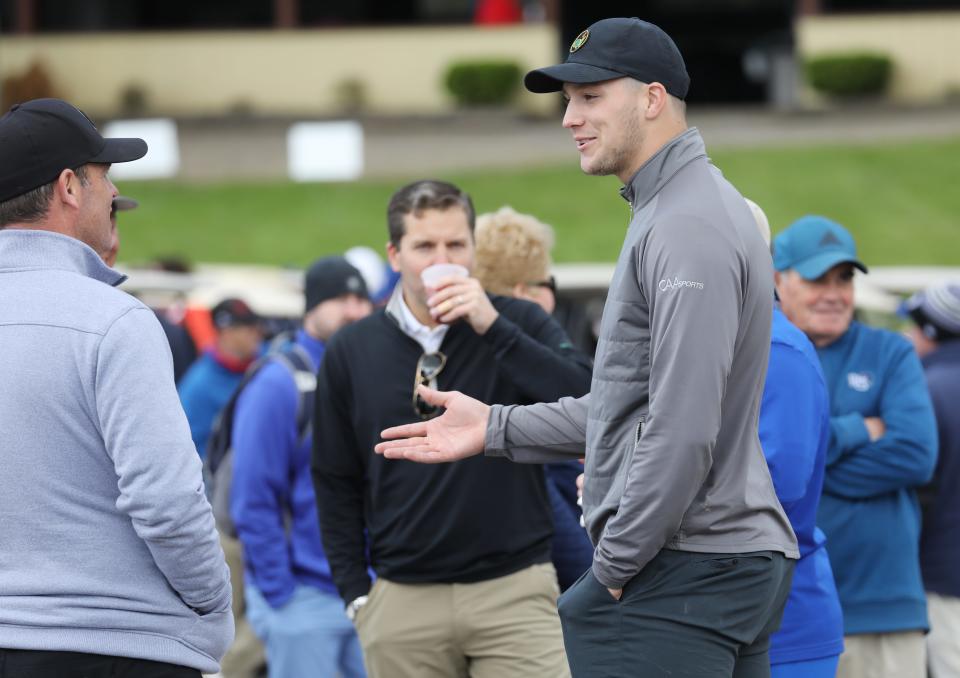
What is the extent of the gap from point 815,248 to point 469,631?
6.18ft

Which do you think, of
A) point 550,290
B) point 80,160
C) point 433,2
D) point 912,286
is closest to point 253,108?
point 433,2

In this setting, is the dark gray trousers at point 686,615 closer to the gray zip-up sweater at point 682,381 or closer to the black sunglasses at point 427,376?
the gray zip-up sweater at point 682,381

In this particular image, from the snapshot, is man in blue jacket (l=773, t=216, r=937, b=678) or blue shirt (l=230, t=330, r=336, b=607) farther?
blue shirt (l=230, t=330, r=336, b=607)

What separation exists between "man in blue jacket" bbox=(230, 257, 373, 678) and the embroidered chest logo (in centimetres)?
219

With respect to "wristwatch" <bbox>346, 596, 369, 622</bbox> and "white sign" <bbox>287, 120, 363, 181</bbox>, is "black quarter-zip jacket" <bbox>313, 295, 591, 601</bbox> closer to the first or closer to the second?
"wristwatch" <bbox>346, 596, 369, 622</bbox>

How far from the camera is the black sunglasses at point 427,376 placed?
4484mm

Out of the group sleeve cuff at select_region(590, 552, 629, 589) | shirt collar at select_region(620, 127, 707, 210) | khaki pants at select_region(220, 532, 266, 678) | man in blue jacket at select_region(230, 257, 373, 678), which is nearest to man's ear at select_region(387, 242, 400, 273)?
man in blue jacket at select_region(230, 257, 373, 678)

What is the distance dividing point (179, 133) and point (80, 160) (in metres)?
24.3

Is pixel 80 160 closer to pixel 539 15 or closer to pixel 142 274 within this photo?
pixel 142 274

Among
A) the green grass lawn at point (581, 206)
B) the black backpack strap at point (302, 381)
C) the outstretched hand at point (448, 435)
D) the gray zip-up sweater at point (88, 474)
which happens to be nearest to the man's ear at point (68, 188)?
the gray zip-up sweater at point (88, 474)

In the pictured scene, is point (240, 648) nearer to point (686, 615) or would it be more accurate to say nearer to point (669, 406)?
point (686, 615)

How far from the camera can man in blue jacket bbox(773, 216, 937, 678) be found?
4.85 metres

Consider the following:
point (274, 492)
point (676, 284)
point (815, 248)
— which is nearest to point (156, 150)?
point (274, 492)

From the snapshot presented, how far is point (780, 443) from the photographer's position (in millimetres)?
3848
